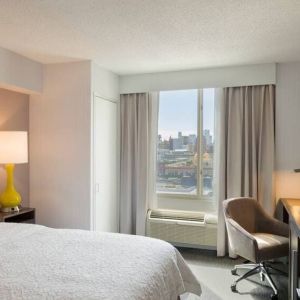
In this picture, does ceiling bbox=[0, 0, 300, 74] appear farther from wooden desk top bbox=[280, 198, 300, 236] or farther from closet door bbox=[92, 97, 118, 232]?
wooden desk top bbox=[280, 198, 300, 236]

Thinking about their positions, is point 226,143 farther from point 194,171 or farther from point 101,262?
point 101,262

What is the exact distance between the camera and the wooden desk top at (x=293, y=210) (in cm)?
238

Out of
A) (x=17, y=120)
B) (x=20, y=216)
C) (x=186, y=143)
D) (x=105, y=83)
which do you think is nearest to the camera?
(x=20, y=216)

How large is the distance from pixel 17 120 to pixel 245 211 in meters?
2.85

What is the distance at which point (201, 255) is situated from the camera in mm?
3932

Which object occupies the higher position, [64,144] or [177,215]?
[64,144]

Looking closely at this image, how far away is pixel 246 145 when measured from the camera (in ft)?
12.3

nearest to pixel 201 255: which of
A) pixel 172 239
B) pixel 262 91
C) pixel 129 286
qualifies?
pixel 172 239

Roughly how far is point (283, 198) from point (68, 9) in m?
3.06

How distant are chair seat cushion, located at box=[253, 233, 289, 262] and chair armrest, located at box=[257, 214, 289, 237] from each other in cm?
16

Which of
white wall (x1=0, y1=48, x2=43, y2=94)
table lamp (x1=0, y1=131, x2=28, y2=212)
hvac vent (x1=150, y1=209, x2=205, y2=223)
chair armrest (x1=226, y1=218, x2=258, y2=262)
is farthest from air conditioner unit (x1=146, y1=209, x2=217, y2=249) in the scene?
white wall (x1=0, y1=48, x2=43, y2=94)

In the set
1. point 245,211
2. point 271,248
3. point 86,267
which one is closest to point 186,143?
point 245,211

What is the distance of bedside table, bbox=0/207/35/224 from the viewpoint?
3.13 meters

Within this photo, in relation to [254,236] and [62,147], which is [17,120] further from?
[254,236]
